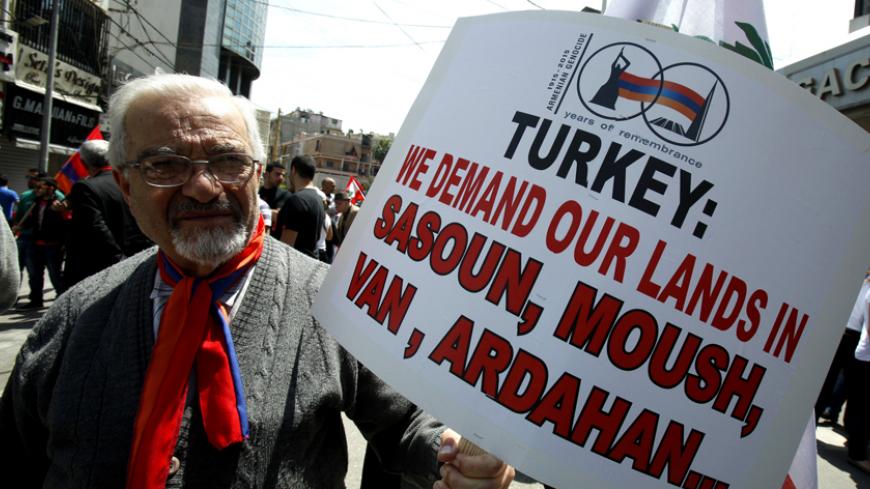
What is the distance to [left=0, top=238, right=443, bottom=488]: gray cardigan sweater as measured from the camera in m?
1.22

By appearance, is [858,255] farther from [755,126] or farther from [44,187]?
[44,187]

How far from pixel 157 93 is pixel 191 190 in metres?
0.27

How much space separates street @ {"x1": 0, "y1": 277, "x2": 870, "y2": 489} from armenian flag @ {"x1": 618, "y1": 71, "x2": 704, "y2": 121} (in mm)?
3076

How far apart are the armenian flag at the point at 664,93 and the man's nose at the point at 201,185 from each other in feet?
3.56

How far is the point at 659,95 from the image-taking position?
784 millimetres

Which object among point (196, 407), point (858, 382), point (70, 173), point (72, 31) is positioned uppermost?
point (72, 31)

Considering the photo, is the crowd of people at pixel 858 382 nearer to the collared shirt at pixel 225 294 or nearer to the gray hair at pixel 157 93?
the collared shirt at pixel 225 294

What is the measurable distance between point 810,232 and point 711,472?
0.38 m

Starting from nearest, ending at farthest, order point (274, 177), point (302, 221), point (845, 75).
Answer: point (302, 221) < point (274, 177) < point (845, 75)

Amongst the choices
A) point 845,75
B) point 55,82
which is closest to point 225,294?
point 845,75

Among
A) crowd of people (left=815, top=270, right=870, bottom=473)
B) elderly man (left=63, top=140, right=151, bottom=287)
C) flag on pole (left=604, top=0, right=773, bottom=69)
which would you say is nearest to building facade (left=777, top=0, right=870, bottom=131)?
crowd of people (left=815, top=270, right=870, bottom=473)

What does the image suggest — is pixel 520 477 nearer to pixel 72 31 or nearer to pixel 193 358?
pixel 193 358

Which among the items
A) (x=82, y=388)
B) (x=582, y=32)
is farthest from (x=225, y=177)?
(x=582, y=32)

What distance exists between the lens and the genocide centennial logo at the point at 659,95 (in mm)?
774
